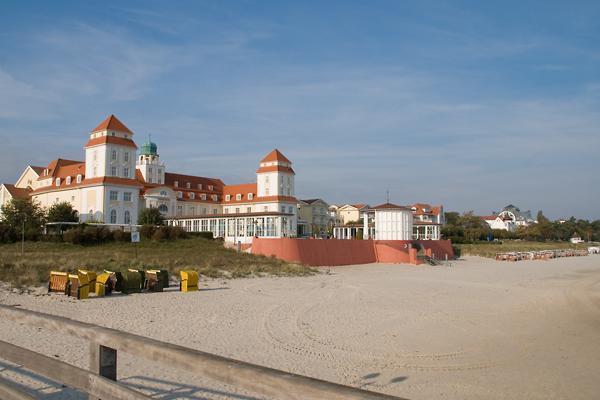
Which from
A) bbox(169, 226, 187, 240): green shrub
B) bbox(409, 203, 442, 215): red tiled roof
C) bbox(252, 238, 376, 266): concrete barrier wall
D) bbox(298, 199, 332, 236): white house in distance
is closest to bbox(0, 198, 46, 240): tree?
bbox(169, 226, 187, 240): green shrub

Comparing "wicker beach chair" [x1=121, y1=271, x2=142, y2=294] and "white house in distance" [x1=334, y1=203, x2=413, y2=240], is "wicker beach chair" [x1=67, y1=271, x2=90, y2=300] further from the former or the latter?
"white house in distance" [x1=334, y1=203, x2=413, y2=240]

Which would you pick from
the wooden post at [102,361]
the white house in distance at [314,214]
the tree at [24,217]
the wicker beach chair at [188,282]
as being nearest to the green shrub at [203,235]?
the tree at [24,217]

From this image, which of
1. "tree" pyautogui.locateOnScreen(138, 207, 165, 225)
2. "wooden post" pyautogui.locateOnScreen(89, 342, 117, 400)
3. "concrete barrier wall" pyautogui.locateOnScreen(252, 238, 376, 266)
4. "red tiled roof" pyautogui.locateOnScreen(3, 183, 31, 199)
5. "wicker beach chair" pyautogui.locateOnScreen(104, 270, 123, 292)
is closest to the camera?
"wooden post" pyautogui.locateOnScreen(89, 342, 117, 400)

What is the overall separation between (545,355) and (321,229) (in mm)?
73012

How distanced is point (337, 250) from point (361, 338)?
31.5 metres

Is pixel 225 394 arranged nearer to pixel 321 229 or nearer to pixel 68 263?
pixel 68 263

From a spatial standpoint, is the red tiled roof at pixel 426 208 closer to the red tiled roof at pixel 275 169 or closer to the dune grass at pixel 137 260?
the red tiled roof at pixel 275 169

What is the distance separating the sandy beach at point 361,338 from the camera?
841cm

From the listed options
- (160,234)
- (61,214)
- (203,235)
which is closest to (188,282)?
(160,234)

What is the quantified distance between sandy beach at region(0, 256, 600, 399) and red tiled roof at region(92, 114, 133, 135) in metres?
47.8

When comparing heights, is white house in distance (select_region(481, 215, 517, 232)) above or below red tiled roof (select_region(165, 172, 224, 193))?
below

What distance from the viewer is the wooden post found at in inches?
135

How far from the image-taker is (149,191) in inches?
2773

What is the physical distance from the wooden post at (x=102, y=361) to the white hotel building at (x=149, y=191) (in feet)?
143
